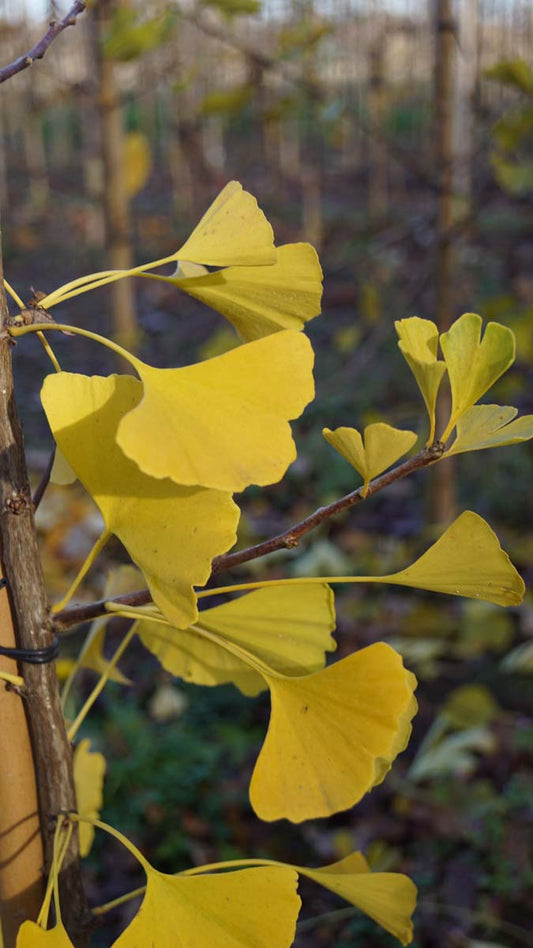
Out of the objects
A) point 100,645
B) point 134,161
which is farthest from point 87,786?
→ point 134,161

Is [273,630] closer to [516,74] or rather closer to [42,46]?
[42,46]

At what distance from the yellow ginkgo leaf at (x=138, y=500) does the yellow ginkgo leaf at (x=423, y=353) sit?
0.31 ft

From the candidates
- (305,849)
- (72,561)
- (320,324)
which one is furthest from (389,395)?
(305,849)

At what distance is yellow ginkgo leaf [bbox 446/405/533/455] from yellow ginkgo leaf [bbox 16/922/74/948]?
27cm

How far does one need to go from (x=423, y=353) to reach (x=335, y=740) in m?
0.17

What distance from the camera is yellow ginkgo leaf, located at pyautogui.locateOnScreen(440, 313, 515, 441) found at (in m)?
0.38

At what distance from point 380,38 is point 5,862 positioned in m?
5.63

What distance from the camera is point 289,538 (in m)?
0.42

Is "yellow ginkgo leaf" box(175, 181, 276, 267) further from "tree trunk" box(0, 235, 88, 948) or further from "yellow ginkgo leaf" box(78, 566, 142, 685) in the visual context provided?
"yellow ginkgo leaf" box(78, 566, 142, 685)

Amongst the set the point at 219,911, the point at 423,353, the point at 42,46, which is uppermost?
the point at 42,46

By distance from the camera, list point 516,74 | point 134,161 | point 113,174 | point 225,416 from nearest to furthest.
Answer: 1. point 225,416
2. point 516,74
3. point 113,174
4. point 134,161

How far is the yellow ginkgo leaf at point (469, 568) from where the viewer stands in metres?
0.40

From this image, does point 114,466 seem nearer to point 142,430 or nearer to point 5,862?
point 142,430

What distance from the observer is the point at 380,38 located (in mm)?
5293
